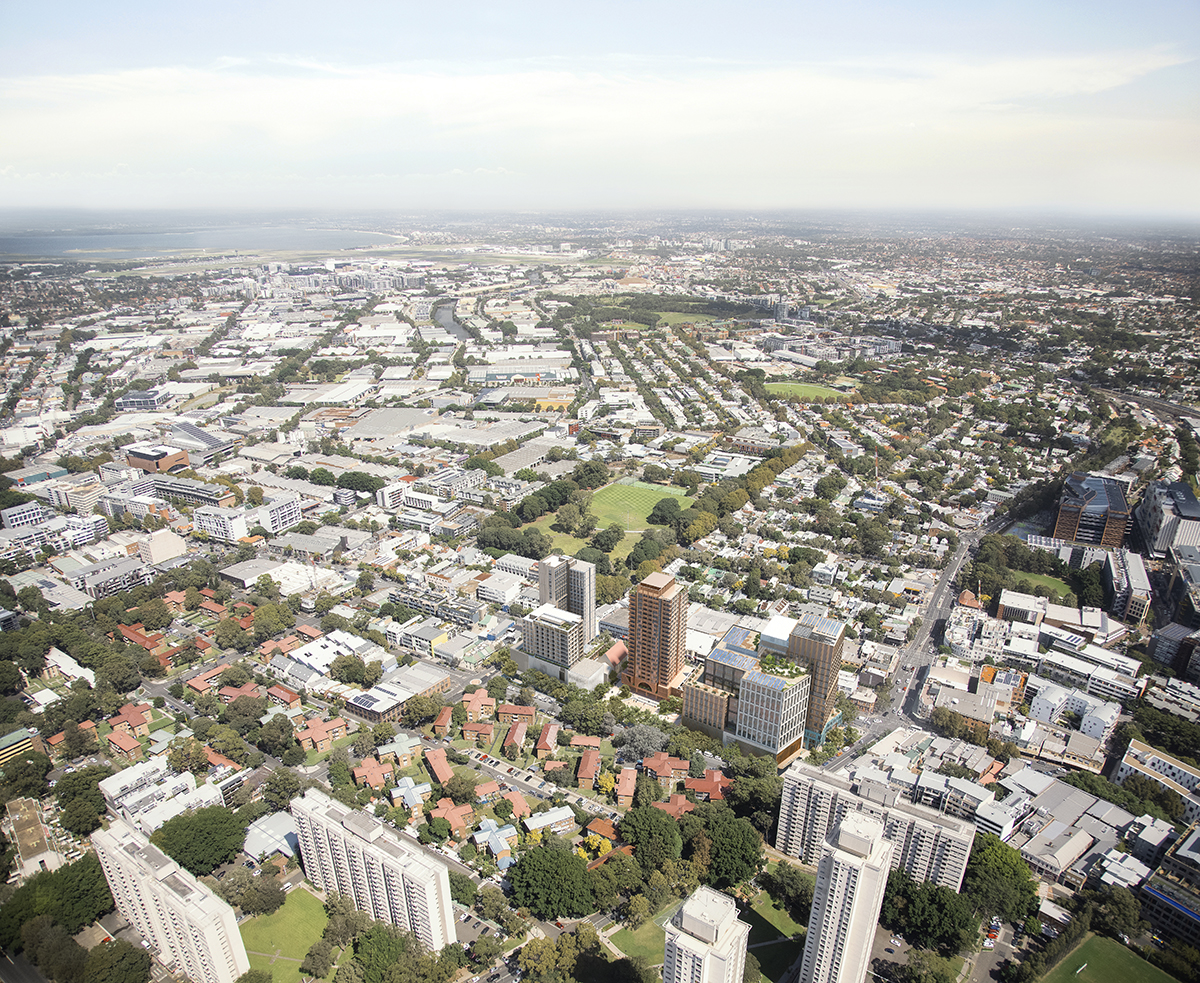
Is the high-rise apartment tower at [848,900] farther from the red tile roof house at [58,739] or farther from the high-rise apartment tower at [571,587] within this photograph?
the red tile roof house at [58,739]

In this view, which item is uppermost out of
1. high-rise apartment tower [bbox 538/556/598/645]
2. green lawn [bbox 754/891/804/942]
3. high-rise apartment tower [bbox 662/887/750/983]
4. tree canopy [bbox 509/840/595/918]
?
high-rise apartment tower [bbox 662/887/750/983]

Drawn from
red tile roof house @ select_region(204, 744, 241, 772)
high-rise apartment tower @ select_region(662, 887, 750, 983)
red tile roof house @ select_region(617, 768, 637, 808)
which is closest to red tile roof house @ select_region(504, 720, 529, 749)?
red tile roof house @ select_region(617, 768, 637, 808)

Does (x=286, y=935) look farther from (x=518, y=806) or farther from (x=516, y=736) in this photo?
(x=516, y=736)

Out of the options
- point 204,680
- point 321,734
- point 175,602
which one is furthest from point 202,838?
point 175,602

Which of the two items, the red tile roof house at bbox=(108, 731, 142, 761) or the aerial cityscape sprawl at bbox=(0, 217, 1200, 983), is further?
the red tile roof house at bbox=(108, 731, 142, 761)

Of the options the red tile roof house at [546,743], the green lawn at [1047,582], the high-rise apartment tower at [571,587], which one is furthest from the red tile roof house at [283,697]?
the green lawn at [1047,582]

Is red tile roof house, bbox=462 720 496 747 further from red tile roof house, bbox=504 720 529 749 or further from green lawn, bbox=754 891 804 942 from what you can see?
green lawn, bbox=754 891 804 942
